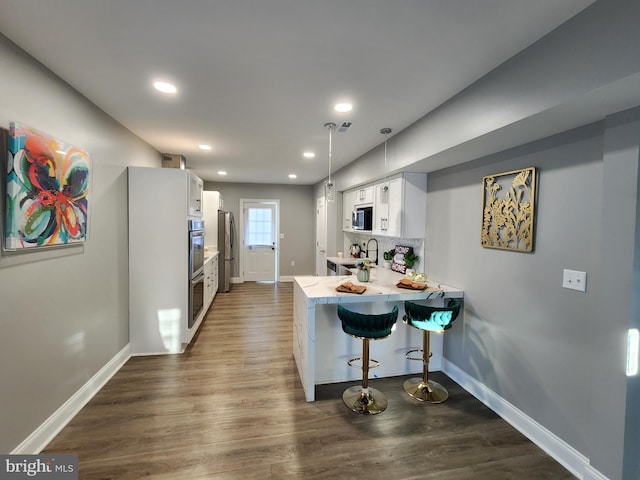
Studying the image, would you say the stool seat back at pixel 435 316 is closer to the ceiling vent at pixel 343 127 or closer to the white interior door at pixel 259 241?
the ceiling vent at pixel 343 127

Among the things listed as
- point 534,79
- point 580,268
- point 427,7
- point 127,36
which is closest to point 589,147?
point 534,79

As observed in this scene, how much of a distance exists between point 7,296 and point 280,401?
1.95m

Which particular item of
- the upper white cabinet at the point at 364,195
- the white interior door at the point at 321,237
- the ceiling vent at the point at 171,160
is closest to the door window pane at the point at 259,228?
the white interior door at the point at 321,237

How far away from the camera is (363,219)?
4.17 metres

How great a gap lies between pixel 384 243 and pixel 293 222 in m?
3.46

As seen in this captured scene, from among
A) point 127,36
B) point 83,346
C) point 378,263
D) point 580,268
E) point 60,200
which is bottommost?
point 83,346

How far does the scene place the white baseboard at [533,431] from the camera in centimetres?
172

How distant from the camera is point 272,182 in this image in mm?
6984

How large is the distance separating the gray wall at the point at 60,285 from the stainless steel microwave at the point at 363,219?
2.94 meters

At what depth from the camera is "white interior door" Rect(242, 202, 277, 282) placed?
7.21 m

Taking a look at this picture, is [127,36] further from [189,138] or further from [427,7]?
[189,138]

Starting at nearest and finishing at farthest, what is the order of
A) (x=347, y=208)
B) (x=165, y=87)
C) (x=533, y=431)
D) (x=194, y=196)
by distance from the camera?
(x=533, y=431), (x=165, y=87), (x=194, y=196), (x=347, y=208)

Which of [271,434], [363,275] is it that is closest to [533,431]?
[363,275]

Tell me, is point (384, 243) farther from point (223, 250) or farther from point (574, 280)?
point (223, 250)
